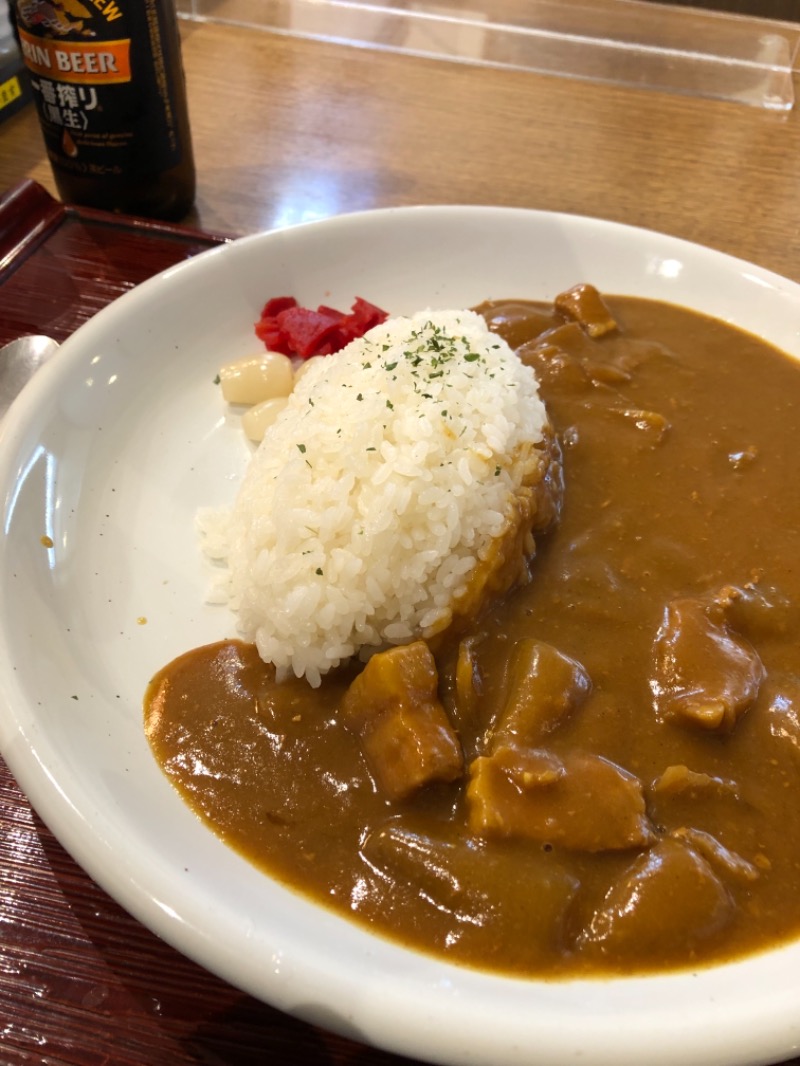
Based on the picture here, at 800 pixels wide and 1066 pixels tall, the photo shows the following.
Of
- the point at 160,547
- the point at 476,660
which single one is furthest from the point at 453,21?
the point at 476,660

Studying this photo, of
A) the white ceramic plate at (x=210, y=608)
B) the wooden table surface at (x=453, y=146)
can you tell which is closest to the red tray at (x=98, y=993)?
the white ceramic plate at (x=210, y=608)

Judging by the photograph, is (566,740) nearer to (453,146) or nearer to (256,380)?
(256,380)

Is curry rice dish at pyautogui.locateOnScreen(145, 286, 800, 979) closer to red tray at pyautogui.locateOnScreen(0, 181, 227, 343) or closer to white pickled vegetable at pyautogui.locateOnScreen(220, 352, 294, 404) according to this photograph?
white pickled vegetable at pyautogui.locateOnScreen(220, 352, 294, 404)

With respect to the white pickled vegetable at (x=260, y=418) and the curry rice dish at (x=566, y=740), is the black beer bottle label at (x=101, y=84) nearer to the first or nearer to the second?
the white pickled vegetable at (x=260, y=418)

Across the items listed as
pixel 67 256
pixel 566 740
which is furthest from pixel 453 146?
pixel 566 740

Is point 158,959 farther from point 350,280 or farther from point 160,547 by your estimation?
point 350,280

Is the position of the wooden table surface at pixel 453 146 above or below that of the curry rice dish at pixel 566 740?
above
